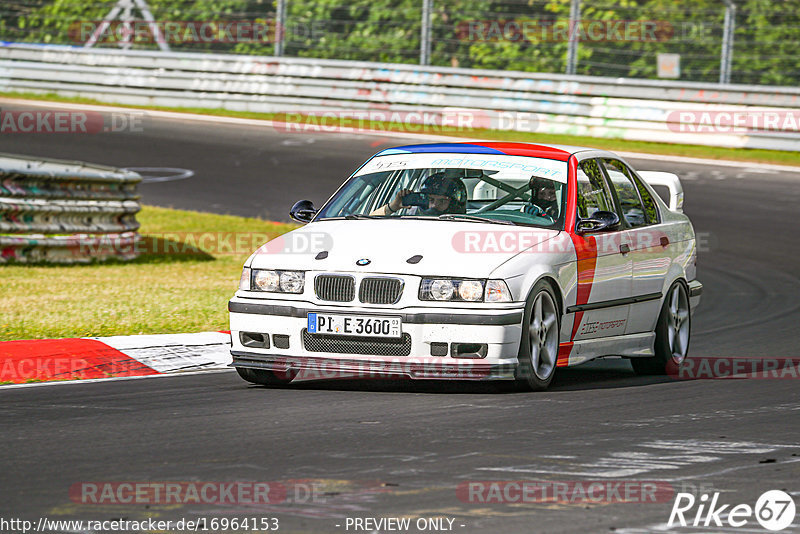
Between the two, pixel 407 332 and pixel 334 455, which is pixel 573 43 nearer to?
pixel 407 332

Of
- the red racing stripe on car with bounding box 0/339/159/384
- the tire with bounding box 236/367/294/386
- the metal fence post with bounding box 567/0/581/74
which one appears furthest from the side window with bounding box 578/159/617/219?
the metal fence post with bounding box 567/0/581/74

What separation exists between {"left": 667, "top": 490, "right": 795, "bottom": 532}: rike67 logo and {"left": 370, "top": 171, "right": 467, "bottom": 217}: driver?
3.61 metres

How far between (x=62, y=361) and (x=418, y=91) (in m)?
17.7

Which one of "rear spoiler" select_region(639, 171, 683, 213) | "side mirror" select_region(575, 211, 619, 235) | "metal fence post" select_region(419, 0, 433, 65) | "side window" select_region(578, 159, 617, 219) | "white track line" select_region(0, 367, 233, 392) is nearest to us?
"white track line" select_region(0, 367, 233, 392)

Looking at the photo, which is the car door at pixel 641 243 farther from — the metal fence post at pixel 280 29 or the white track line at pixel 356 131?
the metal fence post at pixel 280 29

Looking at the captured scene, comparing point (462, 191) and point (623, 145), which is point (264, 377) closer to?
point (462, 191)

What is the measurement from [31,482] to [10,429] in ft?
4.06

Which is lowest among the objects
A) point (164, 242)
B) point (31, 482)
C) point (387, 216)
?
point (164, 242)

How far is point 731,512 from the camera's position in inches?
204

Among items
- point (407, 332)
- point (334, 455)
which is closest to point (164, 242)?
point (407, 332)

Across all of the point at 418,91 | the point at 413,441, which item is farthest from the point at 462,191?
the point at 418,91

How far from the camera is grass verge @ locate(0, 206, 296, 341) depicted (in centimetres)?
1055

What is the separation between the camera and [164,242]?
54.3ft

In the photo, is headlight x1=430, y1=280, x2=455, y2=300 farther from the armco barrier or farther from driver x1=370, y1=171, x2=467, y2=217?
the armco barrier
